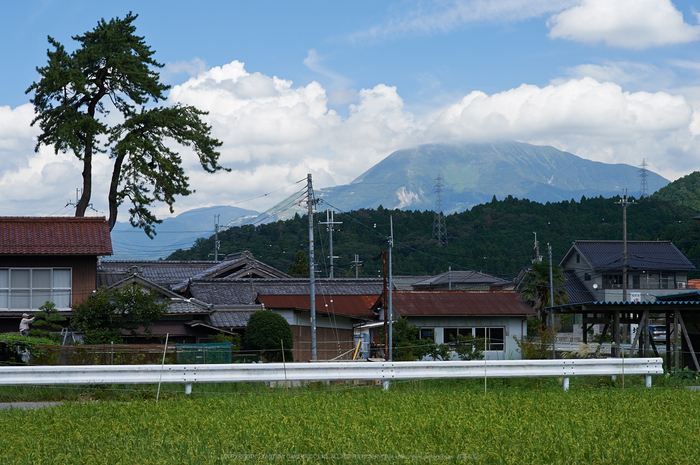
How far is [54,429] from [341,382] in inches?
294

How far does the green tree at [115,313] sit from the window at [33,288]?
1175mm

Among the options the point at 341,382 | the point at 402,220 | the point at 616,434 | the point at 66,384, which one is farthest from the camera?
the point at 402,220

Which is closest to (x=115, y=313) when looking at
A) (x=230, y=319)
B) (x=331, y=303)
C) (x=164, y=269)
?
(x=230, y=319)

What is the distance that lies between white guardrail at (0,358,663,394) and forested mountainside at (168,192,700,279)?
62876 mm

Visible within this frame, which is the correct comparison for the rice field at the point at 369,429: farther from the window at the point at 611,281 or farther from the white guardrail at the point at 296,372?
the window at the point at 611,281

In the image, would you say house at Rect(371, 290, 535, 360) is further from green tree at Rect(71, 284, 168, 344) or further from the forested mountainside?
the forested mountainside

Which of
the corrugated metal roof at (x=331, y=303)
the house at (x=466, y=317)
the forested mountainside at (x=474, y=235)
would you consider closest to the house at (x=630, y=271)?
the forested mountainside at (x=474, y=235)

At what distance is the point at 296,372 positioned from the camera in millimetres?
13055

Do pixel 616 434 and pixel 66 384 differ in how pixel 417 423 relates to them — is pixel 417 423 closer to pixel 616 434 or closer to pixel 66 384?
pixel 616 434

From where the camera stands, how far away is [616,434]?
8516 millimetres

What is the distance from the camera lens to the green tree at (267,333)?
3128 centimetres

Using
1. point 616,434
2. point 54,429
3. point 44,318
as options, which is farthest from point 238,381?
point 44,318

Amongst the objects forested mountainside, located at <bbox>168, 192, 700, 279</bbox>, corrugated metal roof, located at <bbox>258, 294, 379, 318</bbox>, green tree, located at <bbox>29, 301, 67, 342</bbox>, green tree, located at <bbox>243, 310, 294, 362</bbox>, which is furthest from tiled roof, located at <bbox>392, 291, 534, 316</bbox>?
forested mountainside, located at <bbox>168, 192, 700, 279</bbox>

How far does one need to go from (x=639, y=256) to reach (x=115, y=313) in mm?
51147
